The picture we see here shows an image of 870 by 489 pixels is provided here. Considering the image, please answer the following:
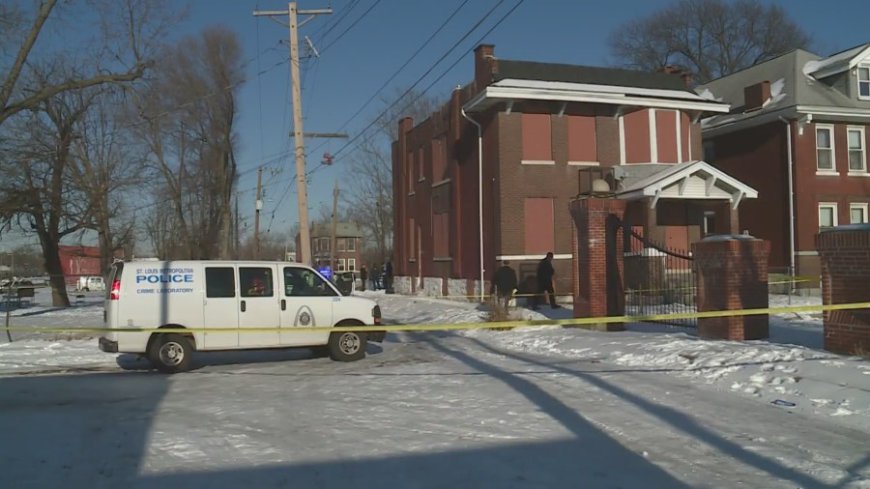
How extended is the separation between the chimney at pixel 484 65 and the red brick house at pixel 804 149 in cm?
1095

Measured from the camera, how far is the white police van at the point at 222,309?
11.5 m

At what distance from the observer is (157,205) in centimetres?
4722

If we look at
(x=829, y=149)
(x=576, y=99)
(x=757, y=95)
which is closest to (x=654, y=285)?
(x=576, y=99)

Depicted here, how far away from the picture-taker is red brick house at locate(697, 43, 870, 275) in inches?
1102

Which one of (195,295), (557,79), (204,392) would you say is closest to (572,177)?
(557,79)

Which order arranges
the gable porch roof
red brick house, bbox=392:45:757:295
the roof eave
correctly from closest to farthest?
the gable porch roof < the roof eave < red brick house, bbox=392:45:757:295

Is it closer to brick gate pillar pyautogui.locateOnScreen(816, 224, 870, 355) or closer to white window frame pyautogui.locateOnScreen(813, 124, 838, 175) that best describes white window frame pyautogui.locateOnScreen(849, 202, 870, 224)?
white window frame pyautogui.locateOnScreen(813, 124, 838, 175)

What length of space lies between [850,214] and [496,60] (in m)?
15.3

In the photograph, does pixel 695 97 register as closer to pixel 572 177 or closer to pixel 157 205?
pixel 572 177

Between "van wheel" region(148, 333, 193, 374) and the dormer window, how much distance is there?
1095 inches

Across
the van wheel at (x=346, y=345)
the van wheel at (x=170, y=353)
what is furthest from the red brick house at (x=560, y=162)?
the van wheel at (x=170, y=353)

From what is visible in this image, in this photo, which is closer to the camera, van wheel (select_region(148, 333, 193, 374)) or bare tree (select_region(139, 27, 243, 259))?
van wheel (select_region(148, 333, 193, 374))

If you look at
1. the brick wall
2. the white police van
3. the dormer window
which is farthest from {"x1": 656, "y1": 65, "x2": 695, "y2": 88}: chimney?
the white police van

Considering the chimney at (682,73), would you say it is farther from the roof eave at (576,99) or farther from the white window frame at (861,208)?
the white window frame at (861,208)
